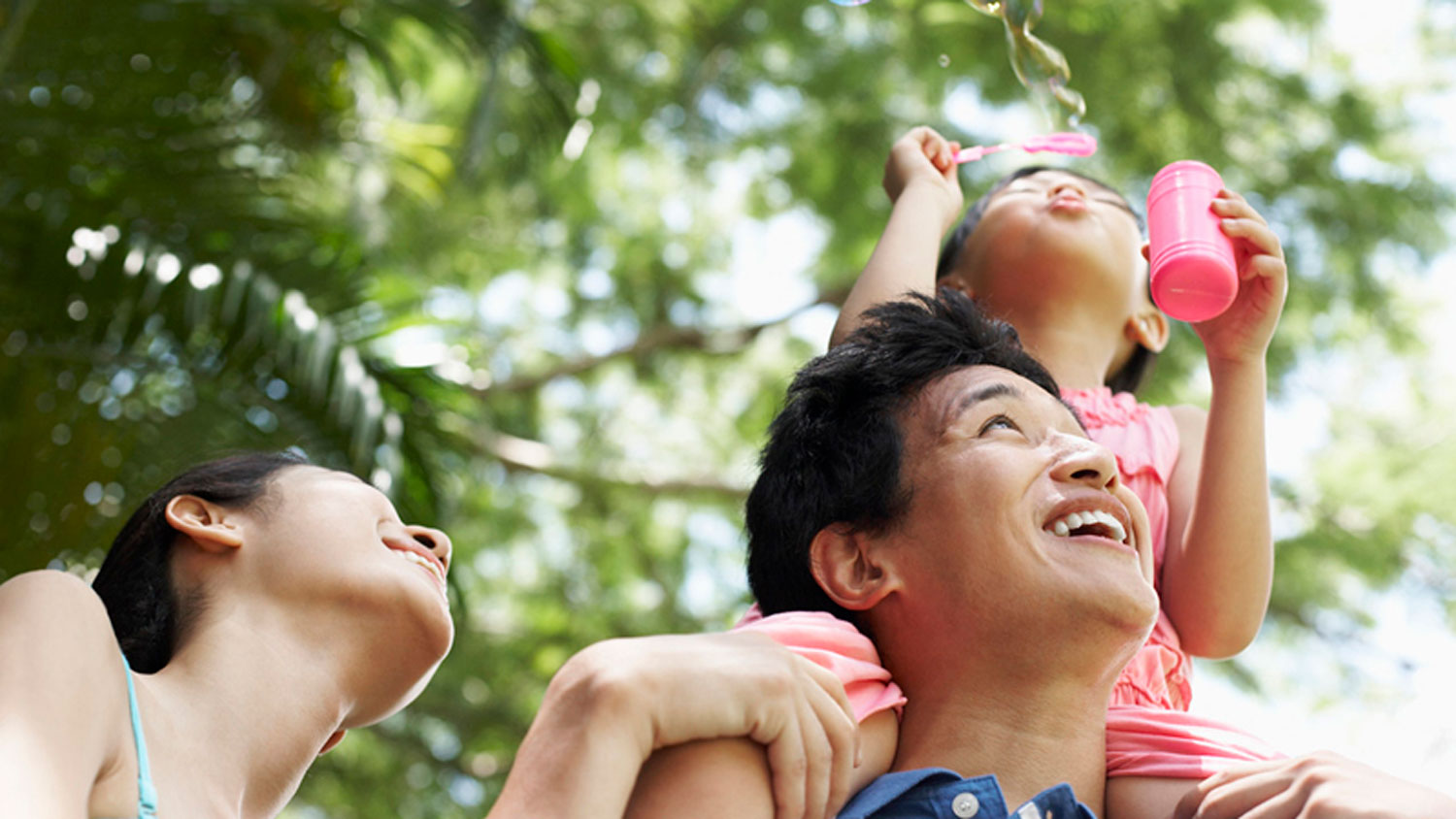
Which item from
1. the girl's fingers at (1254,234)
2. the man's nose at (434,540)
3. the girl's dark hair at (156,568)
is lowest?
the man's nose at (434,540)

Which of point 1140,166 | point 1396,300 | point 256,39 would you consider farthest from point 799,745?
point 1396,300

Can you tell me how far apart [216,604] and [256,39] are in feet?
13.7

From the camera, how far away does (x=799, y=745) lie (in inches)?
53.7

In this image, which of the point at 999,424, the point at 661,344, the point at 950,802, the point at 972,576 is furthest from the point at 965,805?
the point at 661,344

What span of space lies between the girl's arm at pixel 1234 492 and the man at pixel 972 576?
0.25 metres

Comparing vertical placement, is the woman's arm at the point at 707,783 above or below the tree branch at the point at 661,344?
above

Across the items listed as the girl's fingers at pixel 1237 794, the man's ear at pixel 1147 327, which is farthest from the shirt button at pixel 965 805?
the man's ear at pixel 1147 327

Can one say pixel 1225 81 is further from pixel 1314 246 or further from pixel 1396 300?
pixel 1396 300

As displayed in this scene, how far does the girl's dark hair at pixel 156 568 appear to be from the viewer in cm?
174

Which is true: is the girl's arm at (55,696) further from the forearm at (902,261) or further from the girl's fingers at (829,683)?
the forearm at (902,261)

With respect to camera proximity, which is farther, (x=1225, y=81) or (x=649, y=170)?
(x=649, y=170)

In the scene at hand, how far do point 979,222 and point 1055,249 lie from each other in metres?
0.18

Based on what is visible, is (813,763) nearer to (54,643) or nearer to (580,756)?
(580,756)

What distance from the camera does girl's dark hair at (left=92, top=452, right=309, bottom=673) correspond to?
1.74 metres
